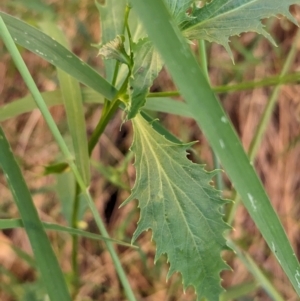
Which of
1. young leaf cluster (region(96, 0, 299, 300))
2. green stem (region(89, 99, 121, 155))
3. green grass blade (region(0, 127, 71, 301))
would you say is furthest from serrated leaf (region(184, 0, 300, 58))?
green grass blade (region(0, 127, 71, 301))

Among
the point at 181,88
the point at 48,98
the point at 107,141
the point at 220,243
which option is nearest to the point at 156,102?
the point at 48,98

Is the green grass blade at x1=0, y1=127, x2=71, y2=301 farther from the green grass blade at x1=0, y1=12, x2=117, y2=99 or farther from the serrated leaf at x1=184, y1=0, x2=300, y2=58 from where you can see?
the serrated leaf at x1=184, y1=0, x2=300, y2=58

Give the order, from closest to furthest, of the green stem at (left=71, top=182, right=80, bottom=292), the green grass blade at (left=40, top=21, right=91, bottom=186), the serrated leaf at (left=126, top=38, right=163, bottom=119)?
the serrated leaf at (left=126, top=38, right=163, bottom=119), the green grass blade at (left=40, top=21, right=91, bottom=186), the green stem at (left=71, top=182, right=80, bottom=292)

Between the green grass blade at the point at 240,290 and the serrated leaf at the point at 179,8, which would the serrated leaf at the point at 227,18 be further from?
the green grass blade at the point at 240,290

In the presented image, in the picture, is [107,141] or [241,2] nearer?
[241,2]

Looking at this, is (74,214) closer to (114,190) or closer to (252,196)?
(252,196)

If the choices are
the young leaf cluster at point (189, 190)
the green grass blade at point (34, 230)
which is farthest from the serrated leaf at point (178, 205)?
the green grass blade at point (34, 230)

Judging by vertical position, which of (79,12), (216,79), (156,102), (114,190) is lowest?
(114,190)
